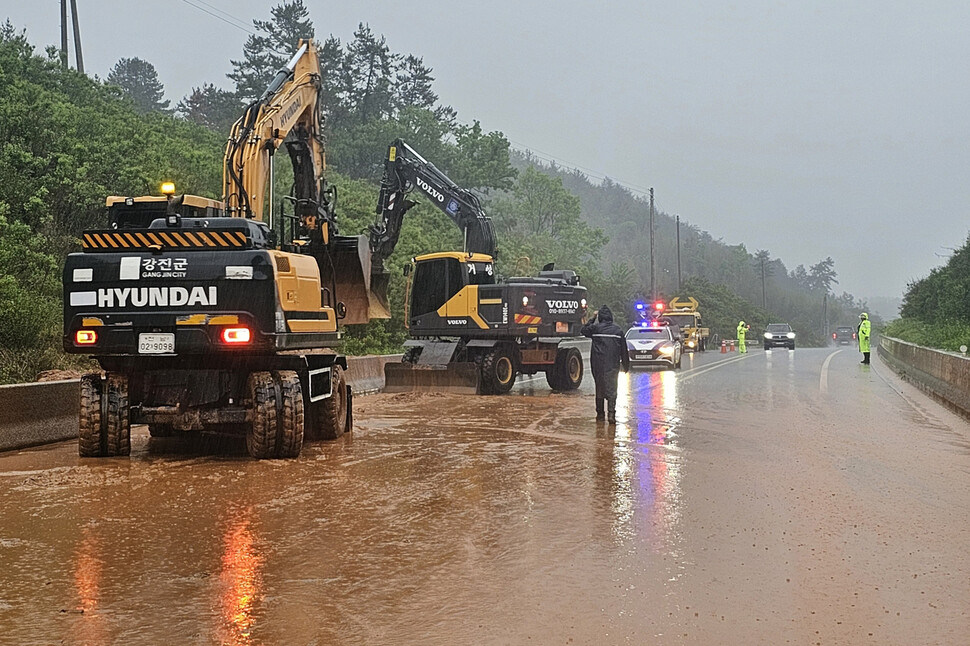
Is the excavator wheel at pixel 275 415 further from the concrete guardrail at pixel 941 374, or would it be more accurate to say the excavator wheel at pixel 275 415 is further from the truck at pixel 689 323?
the truck at pixel 689 323

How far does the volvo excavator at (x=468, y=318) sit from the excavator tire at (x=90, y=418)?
33.2 ft

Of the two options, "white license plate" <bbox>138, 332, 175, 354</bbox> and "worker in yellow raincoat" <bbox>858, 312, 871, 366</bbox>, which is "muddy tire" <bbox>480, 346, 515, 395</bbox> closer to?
"white license plate" <bbox>138, 332, 175, 354</bbox>

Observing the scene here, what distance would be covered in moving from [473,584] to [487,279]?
55.3 ft

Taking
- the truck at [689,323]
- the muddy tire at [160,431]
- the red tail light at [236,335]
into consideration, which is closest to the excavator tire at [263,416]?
the red tail light at [236,335]

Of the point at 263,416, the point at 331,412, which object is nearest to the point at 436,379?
the point at 331,412

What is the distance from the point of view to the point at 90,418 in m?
11.1

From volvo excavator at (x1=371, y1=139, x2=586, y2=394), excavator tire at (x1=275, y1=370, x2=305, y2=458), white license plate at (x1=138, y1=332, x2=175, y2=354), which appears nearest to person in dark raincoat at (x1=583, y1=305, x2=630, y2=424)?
volvo excavator at (x1=371, y1=139, x2=586, y2=394)

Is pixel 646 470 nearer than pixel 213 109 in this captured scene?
Yes

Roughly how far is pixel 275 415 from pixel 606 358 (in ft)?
20.7

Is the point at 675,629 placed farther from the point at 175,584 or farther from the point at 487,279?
the point at 487,279

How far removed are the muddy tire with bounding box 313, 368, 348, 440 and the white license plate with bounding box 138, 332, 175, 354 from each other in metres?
2.61

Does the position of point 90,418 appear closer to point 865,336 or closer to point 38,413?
point 38,413

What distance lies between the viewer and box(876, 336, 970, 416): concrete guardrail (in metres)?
18.1

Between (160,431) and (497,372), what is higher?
(497,372)
